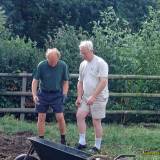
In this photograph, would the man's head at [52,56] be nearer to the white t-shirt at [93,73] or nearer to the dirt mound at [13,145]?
the white t-shirt at [93,73]

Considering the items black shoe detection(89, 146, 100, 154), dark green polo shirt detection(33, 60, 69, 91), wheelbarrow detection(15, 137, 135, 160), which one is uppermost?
dark green polo shirt detection(33, 60, 69, 91)

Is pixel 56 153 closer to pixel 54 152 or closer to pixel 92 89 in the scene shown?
pixel 54 152

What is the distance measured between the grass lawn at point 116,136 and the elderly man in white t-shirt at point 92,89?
0.47 meters

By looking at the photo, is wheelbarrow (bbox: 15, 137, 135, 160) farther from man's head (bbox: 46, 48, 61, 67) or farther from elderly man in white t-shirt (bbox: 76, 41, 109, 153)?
man's head (bbox: 46, 48, 61, 67)

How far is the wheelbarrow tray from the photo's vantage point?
7019 mm

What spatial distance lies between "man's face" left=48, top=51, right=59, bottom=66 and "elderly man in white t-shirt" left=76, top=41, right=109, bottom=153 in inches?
18.3

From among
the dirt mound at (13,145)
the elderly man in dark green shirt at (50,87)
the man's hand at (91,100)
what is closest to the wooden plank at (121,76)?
the dirt mound at (13,145)

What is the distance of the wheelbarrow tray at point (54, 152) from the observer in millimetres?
7019

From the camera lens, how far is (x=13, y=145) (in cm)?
1001

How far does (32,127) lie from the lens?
38.7 ft

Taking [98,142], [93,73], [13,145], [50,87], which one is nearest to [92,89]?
[93,73]

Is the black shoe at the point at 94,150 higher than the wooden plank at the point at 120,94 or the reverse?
the reverse

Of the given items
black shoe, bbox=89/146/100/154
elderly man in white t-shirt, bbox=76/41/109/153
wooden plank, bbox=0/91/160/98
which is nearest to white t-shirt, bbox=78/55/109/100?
elderly man in white t-shirt, bbox=76/41/109/153

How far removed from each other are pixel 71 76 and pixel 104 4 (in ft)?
52.6
